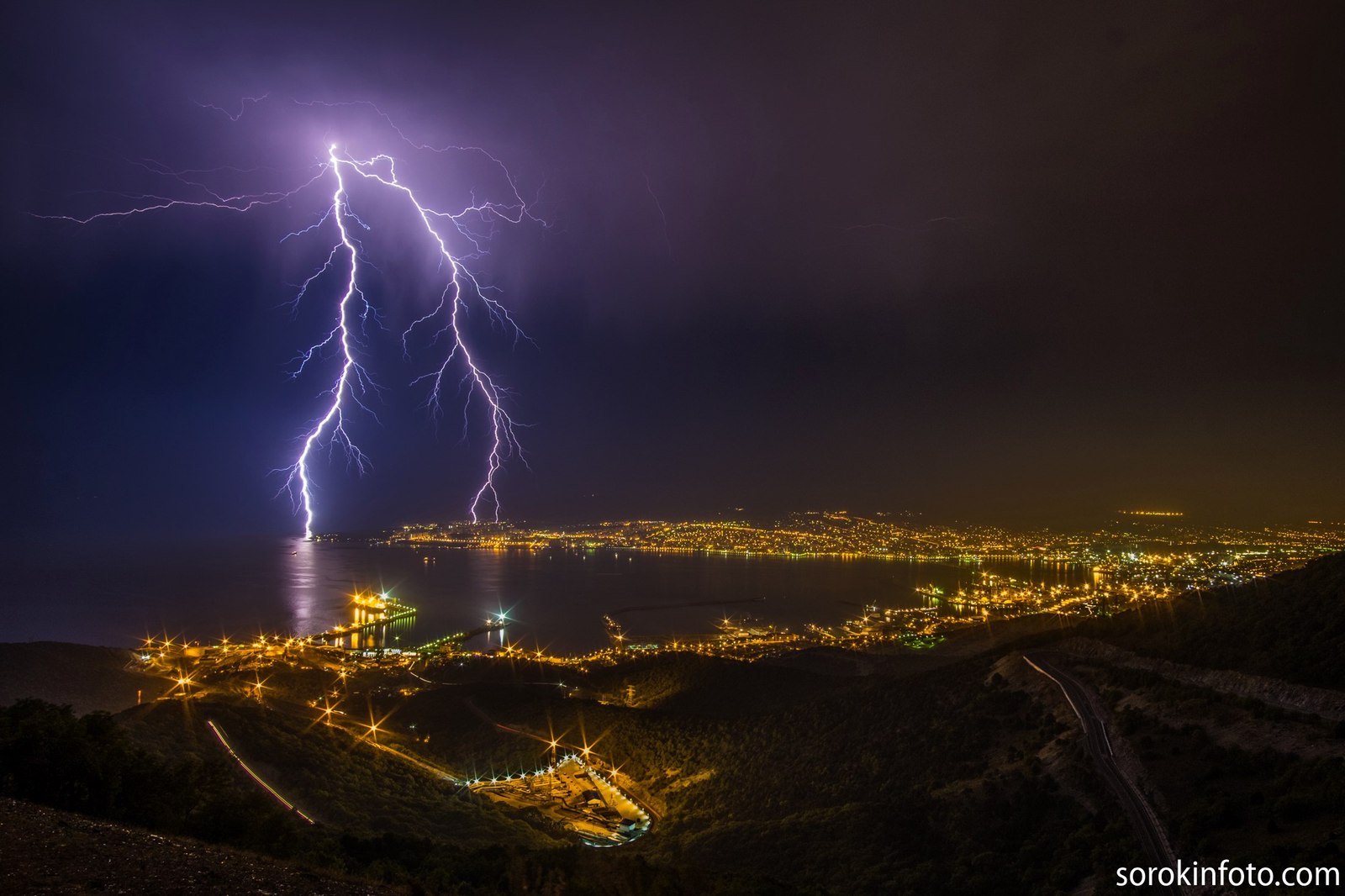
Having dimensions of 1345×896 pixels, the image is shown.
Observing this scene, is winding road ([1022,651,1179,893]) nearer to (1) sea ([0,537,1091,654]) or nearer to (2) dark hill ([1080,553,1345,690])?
(2) dark hill ([1080,553,1345,690])

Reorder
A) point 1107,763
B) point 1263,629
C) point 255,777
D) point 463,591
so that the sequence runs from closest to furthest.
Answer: point 1107,763 → point 1263,629 → point 255,777 → point 463,591

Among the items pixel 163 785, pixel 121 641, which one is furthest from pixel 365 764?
pixel 121 641

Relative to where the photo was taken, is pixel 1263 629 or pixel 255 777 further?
pixel 255 777

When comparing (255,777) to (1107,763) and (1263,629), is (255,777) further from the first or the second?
(1263,629)

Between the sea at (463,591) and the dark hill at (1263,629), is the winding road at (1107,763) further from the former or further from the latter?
the sea at (463,591)

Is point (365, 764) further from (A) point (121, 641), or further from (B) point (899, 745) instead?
(A) point (121, 641)

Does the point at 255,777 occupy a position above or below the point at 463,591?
above

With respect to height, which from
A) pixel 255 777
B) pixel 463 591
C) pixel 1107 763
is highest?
pixel 1107 763

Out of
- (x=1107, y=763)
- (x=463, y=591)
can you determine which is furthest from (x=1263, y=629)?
(x=463, y=591)
